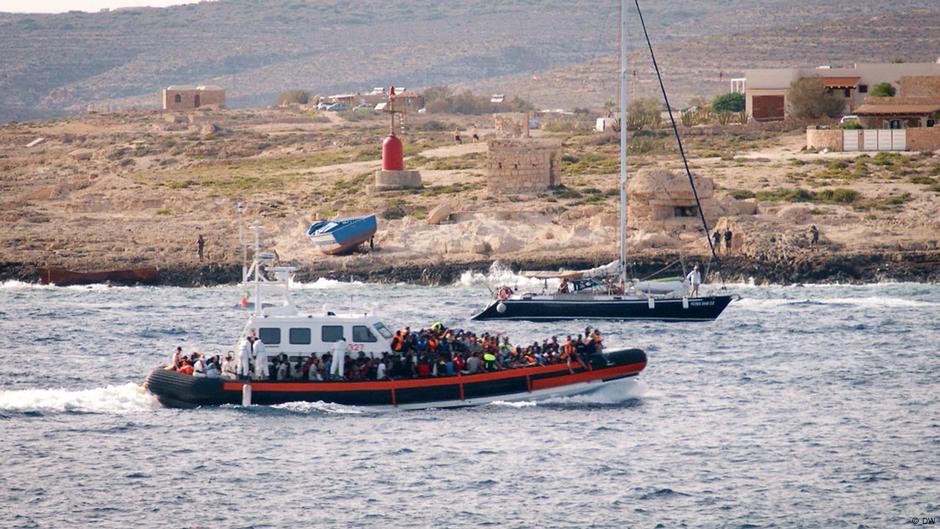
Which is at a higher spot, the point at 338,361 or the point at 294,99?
the point at 294,99

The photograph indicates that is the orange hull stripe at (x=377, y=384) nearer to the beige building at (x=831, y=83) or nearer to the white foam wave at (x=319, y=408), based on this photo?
the white foam wave at (x=319, y=408)

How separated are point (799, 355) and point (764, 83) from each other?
6100cm

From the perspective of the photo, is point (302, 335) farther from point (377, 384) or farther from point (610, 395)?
point (610, 395)

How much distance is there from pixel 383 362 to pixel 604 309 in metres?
15.6

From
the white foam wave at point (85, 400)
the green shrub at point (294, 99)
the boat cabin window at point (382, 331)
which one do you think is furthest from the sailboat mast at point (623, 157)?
the green shrub at point (294, 99)

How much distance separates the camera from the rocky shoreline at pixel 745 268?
198ft

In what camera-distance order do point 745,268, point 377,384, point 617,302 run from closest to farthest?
point 377,384
point 617,302
point 745,268

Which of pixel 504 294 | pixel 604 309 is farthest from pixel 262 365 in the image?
pixel 604 309

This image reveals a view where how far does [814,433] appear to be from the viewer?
36.4 m

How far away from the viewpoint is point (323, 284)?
61594mm

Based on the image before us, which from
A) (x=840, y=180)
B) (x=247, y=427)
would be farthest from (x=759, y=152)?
(x=247, y=427)

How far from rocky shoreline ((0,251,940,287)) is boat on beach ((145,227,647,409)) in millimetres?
22157

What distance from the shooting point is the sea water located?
3072cm

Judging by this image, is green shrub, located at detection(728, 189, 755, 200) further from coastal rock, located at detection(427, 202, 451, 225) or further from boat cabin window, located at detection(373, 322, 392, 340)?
boat cabin window, located at detection(373, 322, 392, 340)
